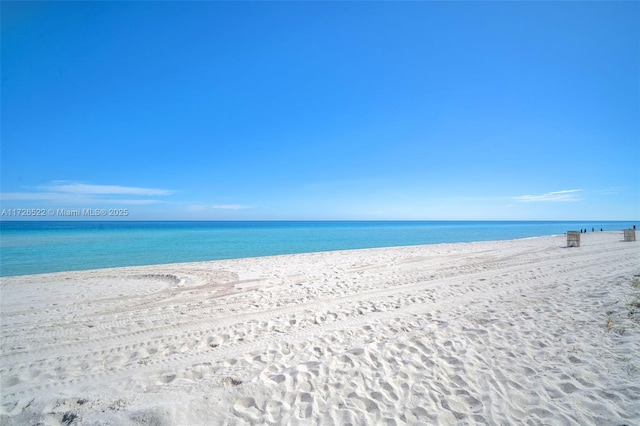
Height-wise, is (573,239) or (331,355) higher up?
(573,239)

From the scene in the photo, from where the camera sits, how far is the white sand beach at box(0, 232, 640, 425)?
10.7 feet

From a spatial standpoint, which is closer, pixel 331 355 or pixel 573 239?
pixel 331 355

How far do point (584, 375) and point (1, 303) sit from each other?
13907 millimetres

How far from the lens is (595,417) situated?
3.00 metres

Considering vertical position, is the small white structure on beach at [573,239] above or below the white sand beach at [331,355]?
above

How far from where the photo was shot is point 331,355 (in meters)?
4.51

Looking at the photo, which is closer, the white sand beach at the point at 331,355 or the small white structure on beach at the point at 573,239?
the white sand beach at the point at 331,355

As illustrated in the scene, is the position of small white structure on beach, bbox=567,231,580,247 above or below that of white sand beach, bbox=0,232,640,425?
above

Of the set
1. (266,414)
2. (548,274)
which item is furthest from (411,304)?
(548,274)

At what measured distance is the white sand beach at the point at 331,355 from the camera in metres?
3.27

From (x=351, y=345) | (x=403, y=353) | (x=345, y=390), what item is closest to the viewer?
(x=345, y=390)

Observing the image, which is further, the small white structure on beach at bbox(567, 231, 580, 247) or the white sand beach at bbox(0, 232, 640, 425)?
the small white structure on beach at bbox(567, 231, 580, 247)

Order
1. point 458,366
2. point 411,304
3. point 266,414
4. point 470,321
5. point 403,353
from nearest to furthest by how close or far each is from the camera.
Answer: point 266,414
point 458,366
point 403,353
point 470,321
point 411,304

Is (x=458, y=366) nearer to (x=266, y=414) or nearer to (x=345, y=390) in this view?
(x=345, y=390)
